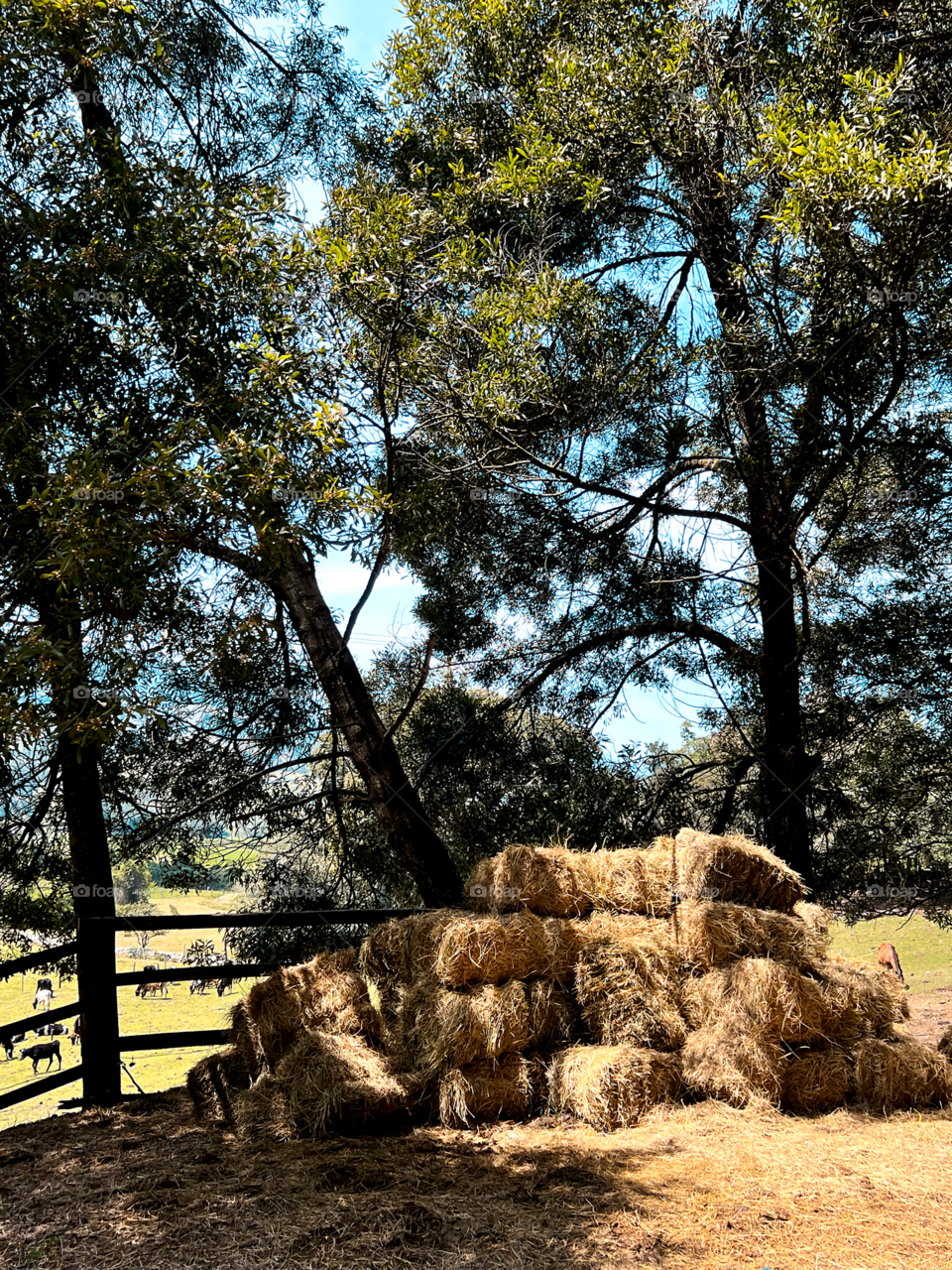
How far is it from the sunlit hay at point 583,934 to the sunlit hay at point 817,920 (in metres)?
1.07

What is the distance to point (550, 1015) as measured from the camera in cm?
661

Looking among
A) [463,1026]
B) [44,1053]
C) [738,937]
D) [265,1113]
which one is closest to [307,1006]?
[265,1113]

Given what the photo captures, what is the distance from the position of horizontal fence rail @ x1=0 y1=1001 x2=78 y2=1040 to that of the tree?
498 cm

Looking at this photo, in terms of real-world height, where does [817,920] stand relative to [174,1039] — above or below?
above

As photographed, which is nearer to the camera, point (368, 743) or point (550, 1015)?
point (550, 1015)

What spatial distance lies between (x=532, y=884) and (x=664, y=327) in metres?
6.16

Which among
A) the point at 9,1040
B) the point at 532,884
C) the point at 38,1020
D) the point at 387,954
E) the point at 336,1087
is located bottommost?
the point at 336,1087

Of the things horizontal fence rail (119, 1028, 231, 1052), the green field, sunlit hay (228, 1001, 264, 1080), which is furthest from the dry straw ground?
the green field

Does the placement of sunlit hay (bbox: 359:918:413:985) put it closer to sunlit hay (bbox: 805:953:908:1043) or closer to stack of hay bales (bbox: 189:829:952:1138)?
stack of hay bales (bbox: 189:829:952:1138)

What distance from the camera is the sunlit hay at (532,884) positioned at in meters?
6.98

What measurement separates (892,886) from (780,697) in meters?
2.26

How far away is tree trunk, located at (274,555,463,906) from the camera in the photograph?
29.9 ft

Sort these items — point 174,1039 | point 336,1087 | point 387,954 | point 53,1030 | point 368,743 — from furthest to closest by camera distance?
point 368,743, point 53,1030, point 174,1039, point 387,954, point 336,1087

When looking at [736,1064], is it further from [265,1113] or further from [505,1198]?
[265,1113]
